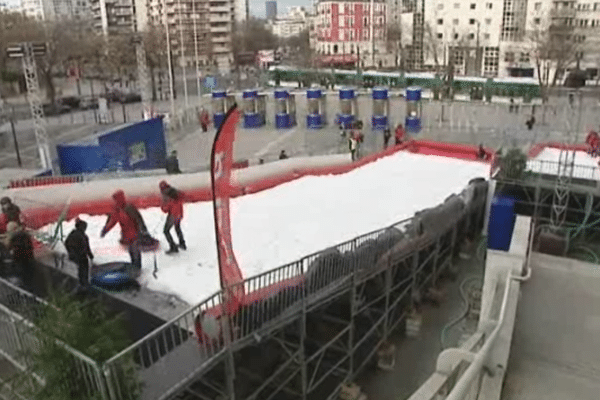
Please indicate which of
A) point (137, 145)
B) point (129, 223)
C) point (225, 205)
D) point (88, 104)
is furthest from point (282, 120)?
point (225, 205)

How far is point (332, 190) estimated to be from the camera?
13273 millimetres

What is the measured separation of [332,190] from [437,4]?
197ft

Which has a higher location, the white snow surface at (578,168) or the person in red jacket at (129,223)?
the person in red jacket at (129,223)

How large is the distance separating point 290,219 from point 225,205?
15.8 ft

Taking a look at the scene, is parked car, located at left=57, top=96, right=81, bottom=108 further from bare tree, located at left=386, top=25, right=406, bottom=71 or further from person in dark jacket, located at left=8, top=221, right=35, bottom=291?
bare tree, located at left=386, top=25, right=406, bottom=71

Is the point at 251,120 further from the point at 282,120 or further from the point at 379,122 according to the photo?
the point at 379,122

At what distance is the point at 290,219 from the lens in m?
11.0

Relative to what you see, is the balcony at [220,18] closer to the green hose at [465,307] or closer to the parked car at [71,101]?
the parked car at [71,101]

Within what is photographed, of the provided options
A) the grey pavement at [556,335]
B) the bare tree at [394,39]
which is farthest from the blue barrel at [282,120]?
the bare tree at [394,39]

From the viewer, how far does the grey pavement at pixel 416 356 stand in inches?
365

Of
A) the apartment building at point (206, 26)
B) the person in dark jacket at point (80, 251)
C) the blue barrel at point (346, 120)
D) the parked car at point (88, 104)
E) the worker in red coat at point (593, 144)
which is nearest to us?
the person in dark jacket at point (80, 251)

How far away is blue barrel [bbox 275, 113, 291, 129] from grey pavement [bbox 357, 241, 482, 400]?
20750 mm

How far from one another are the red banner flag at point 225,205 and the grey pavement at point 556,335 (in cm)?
311

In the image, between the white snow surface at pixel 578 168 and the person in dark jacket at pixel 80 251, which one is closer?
the person in dark jacket at pixel 80 251
